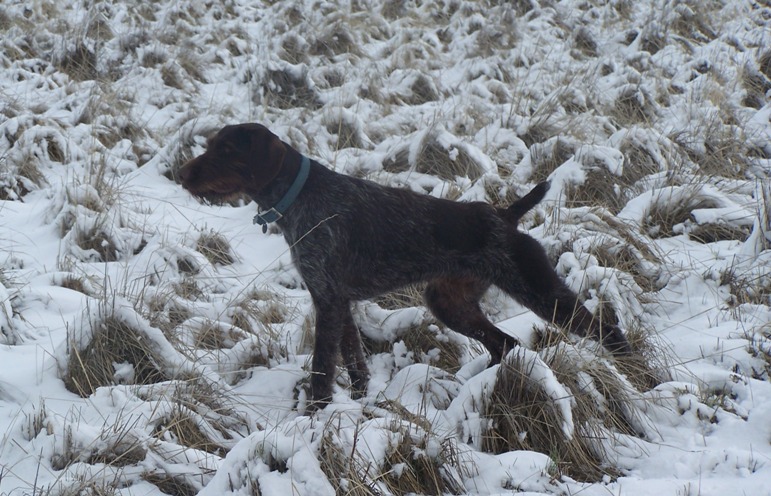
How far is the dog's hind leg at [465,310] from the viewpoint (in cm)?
376

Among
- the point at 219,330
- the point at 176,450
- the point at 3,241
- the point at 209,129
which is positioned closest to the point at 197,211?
the point at 209,129

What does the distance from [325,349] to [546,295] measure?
1.16 m

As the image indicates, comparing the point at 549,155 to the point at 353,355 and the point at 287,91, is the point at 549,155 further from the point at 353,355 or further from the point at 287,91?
the point at 287,91

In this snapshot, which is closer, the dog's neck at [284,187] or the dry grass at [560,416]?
the dry grass at [560,416]

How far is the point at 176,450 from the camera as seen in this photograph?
2670mm

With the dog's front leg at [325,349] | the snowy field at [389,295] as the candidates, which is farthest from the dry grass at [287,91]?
the dog's front leg at [325,349]

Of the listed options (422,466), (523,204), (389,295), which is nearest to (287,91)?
(389,295)

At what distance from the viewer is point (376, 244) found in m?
3.75

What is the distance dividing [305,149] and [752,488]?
4.71 metres

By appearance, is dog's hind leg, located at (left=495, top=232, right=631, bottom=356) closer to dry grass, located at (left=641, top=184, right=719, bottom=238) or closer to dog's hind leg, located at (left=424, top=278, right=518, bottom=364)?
dog's hind leg, located at (left=424, top=278, right=518, bottom=364)

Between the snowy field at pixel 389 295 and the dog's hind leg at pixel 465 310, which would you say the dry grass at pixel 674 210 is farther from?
the dog's hind leg at pixel 465 310

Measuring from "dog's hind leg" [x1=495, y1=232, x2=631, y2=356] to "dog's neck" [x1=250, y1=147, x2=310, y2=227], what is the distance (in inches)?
45.4

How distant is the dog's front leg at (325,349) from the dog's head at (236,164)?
723mm

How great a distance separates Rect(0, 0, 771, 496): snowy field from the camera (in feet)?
8.69
